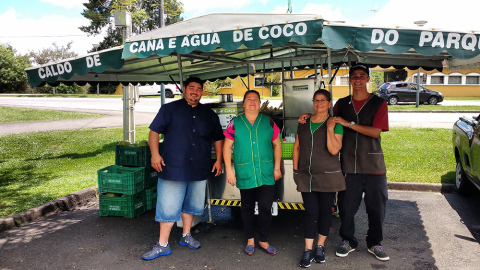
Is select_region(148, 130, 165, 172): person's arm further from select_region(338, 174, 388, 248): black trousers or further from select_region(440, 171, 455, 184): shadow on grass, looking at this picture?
select_region(440, 171, 455, 184): shadow on grass

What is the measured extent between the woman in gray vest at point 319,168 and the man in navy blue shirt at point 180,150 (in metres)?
1.06

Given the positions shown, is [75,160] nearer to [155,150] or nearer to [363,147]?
[155,150]

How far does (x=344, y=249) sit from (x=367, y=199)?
65cm

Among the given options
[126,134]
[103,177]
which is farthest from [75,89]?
[103,177]

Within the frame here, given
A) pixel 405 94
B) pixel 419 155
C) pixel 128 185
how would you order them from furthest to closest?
1. pixel 405 94
2. pixel 419 155
3. pixel 128 185

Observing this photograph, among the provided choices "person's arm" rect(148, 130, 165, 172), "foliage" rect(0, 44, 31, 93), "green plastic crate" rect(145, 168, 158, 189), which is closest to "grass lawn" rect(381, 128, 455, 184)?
"green plastic crate" rect(145, 168, 158, 189)

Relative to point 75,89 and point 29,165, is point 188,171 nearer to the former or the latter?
point 29,165

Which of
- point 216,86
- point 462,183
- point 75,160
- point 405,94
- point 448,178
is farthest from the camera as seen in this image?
point 216,86

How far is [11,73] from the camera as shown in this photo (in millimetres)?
41750

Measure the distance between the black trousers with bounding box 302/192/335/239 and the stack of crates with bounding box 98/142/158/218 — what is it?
2740 mm

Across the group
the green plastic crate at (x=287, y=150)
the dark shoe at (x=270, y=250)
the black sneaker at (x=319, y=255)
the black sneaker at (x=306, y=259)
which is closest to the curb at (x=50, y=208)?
the dark shoe at (x=270, y=250)

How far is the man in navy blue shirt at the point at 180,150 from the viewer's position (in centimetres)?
408

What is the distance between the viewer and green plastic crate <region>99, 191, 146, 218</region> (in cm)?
540

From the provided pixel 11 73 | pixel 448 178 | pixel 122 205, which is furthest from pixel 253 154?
pixel 11 73
